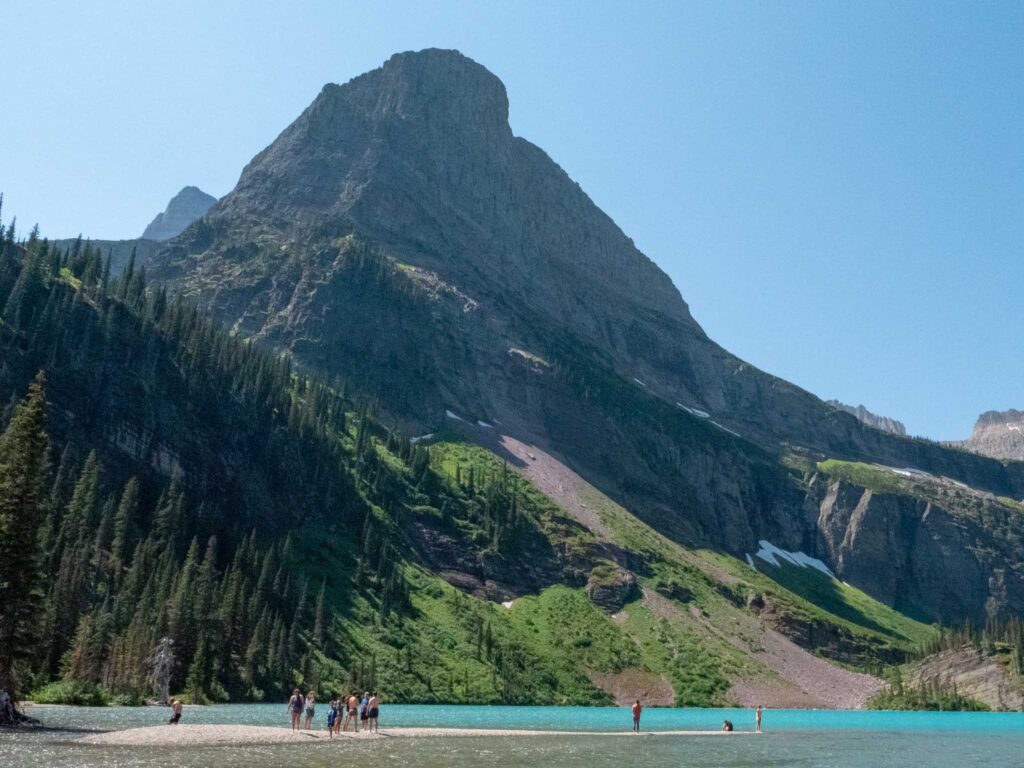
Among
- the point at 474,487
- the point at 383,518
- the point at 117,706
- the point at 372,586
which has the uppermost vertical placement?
the point at 474,487

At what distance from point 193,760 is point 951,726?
10024cm

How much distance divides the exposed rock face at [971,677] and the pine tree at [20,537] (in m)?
162

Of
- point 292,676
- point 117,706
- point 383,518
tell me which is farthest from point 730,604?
point 117,706

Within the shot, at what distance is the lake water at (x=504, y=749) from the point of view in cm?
4000

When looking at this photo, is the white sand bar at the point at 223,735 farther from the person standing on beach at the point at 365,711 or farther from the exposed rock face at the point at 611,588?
the exposed rock face at the point at 611,588

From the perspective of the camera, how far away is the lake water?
4000cm

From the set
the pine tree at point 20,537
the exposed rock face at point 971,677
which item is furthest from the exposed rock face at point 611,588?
the pine tree at point 20,537

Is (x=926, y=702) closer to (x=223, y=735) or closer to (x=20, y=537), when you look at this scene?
(x=223, y=735)

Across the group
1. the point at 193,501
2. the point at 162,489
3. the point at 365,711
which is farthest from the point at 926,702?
the point at 162,489

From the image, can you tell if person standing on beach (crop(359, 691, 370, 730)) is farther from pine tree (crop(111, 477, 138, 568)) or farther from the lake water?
pine tree (crop(111, 477, 138, 568))

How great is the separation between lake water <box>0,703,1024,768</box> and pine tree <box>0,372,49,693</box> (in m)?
5.23

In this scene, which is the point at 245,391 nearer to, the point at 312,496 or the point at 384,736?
the point at 312,496

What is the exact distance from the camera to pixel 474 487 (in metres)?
196

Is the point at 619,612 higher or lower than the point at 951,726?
higher
